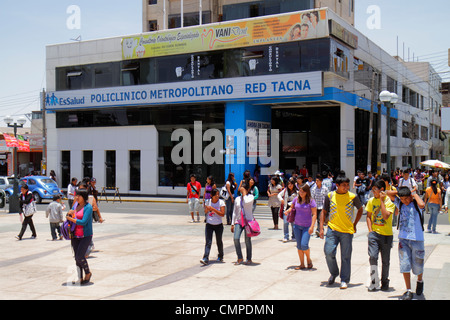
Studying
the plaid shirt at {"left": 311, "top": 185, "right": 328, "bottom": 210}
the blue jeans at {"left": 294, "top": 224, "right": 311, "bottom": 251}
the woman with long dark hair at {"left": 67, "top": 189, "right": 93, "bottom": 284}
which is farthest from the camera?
the plaid shirt at {"left": 311, "top": 185, "right": 328, "bottom": 210}

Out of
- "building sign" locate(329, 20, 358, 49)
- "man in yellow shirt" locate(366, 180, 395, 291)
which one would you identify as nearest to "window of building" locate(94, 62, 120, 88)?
"building sign" locate(329, 20, 358, 49)

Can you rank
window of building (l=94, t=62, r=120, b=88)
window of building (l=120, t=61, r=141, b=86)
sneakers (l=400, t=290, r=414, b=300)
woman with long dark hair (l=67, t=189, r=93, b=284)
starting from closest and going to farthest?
1. sneakers (l=400, t=290, r=414, b=300)
2. woman with long dark hair (l=67, t=189, r=93, b=284)
3. window of building (l=120, t=61, r=141, b=86)
4. window of building (l=94, t=62, r=120, b=88)

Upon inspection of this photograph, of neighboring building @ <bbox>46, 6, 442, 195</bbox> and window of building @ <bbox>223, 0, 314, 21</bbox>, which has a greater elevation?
window of building @ <bbox>223, 0, 314, 21</bbox>

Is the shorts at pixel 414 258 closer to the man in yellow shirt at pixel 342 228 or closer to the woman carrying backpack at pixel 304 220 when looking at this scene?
the man in yellow shirt at pixel 342 228

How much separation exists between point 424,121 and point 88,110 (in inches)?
1559

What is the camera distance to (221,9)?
4466 centimetres

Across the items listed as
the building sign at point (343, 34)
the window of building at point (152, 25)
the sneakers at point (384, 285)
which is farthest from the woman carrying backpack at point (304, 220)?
the window of building at point (152, 25)

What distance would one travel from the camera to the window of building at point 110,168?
35.7m

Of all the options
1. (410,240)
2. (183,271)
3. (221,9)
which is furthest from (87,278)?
(221,9)

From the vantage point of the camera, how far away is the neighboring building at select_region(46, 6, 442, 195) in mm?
28906

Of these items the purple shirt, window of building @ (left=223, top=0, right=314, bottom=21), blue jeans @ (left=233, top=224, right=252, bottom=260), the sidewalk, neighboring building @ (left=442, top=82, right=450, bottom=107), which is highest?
window of building @ (left=223, top=0, right=314, bottom=21)

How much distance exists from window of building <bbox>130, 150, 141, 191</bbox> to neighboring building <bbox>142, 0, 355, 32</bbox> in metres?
10.7

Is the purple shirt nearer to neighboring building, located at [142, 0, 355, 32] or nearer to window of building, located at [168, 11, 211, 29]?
neighboring building, located at [142, 0, 355, 32]

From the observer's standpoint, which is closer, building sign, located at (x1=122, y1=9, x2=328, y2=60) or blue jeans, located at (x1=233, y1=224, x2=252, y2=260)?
blue jeans, located at (x1=233, y1=224, x2=252, y2=260)
